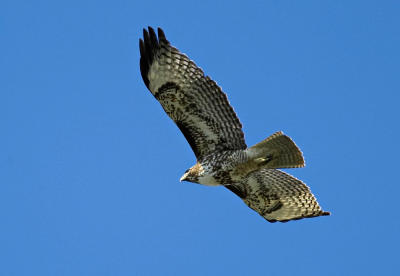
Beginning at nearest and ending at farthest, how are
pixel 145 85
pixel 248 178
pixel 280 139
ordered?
pixel 280 139, pixel 145 85, pixel 248 178

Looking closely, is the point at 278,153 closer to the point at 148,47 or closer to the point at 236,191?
the point at 236,191

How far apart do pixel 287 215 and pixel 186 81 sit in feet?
8.71

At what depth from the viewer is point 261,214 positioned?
1007 cm

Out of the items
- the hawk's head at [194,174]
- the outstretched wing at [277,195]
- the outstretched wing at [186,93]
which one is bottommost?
the outstretched wing at [277,195]

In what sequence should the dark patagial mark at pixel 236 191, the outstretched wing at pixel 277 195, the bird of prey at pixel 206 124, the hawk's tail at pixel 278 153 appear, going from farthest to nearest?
the dark patagial mark at pixel 236 191, the outstretched wing at pixel 277 195, the bird of prey at pixel 206 124, the hawk's tail at pixel 278 153

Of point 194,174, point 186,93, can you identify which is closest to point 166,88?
point 186,93

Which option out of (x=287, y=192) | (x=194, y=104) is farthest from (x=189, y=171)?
(x=287, y=192)

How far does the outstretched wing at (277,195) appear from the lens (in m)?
9.77

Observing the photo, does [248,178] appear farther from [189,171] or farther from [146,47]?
[146,47]

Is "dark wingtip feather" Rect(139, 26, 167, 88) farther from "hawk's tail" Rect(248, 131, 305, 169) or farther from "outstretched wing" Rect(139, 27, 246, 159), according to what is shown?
"hawk's tail" Rect(248, 131, 305, 169)

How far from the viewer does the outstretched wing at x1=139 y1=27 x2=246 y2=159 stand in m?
8.77

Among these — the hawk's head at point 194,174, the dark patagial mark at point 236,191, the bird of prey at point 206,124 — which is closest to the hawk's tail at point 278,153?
the bird of prey at point 206,124

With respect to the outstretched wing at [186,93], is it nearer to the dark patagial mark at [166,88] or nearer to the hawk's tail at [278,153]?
the dark patagial mark at [166,88]

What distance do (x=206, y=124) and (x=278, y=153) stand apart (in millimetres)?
1138
